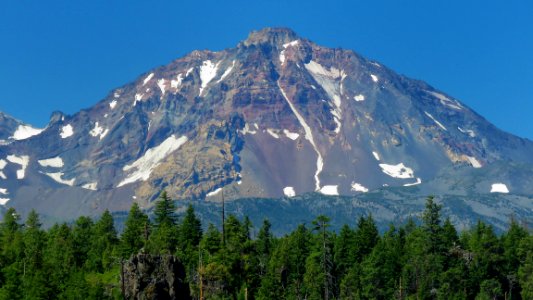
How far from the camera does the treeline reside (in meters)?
130

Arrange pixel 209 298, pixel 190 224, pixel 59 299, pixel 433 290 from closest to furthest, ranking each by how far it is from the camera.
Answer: pixel 59 299 < pixel 209 298 < pixel 433 290 < pixel 190 224

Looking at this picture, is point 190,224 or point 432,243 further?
point 190,224

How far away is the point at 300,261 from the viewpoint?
144125 millimetres

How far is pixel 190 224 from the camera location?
504 feet

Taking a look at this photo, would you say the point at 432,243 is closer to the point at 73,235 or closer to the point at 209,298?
the point at 209,298

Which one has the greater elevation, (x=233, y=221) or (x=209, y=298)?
(x=233, y=221)

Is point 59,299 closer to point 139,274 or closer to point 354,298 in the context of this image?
point 139,274

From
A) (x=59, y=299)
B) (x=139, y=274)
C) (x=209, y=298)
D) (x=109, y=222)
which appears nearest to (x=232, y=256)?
(x=209, y=298)

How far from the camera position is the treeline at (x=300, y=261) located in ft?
426

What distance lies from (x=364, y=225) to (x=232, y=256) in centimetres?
3153

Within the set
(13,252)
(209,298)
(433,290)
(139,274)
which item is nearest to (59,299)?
(139,274)

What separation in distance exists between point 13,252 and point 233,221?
34317mm

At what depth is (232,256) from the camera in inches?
5226

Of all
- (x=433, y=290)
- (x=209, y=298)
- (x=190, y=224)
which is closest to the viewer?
(x=209, y=298)
